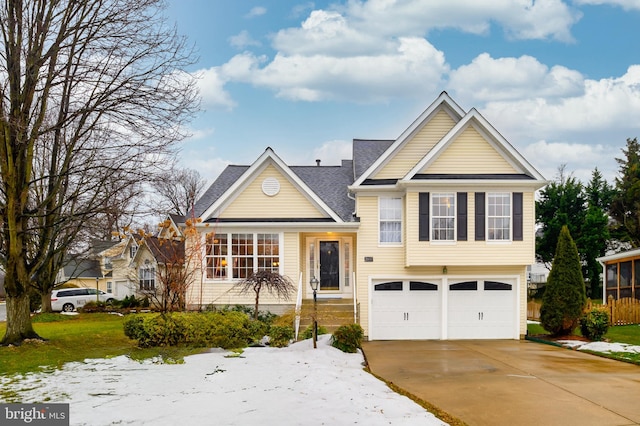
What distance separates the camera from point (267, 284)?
15.9 metres

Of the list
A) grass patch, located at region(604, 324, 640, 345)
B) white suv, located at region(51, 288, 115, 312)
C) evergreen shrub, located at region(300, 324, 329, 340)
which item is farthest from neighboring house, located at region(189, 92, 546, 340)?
white suv, located at region(51, 288, 115, 312)

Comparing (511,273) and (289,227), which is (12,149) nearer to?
(289,227)

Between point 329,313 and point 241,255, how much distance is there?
3.67 metres

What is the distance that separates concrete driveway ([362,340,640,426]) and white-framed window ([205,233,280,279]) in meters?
4.78

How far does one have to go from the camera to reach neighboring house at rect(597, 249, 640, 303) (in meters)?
24.0

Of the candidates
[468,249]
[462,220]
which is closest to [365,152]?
[462,220]

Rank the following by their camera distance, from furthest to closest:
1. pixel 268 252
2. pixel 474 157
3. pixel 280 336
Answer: pixel 268 252, pixel 474 157, pixel 280 336

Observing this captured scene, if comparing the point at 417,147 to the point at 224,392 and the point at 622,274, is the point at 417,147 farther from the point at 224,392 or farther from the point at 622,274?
the point at 622,274

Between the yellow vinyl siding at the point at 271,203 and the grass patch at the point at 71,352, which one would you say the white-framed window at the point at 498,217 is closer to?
the yellow vinyl siding at the point at 271,203

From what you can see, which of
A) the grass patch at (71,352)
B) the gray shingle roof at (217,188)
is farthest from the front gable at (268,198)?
the grass patch at (71,352)

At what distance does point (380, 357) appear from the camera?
537 inches

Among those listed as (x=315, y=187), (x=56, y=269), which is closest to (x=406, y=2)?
(x=315, y=187)

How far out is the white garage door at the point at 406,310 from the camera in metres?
17.7

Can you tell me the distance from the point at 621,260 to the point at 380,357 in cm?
1766
